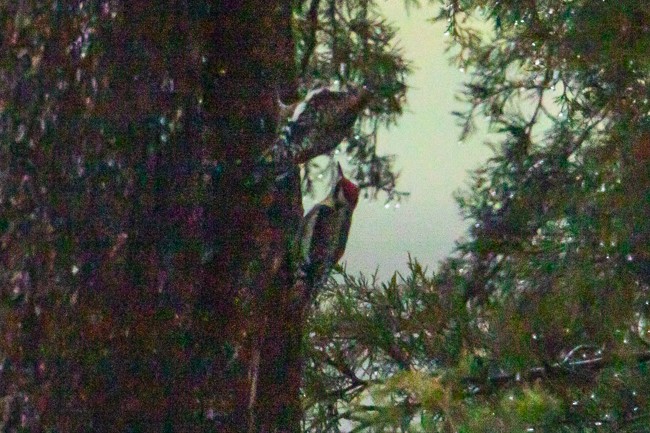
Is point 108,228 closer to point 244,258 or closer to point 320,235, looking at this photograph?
point 244,258

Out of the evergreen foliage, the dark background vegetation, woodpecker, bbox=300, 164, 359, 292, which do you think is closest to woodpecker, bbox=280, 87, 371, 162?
the dark background vegetation

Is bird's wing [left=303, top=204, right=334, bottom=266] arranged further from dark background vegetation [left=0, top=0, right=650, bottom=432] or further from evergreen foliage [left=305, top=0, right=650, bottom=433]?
evergreen foliage [left=305, top=0, right=650, bottom=433]

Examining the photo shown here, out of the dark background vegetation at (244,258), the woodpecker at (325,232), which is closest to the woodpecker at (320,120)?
the dark background vegetation at (244,258)

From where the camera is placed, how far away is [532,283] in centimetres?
124

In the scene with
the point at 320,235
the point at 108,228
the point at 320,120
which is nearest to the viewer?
the point at 108,228

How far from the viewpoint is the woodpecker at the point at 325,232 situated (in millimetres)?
1139

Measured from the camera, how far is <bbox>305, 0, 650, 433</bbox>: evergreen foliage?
1.07 metres

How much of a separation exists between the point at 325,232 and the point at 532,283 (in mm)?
322

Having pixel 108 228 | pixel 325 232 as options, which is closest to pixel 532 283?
pixel 325 232

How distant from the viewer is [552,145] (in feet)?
5.01

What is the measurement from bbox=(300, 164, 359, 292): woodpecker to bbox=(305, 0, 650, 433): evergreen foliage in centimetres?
18

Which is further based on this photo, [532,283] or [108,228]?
[532,283]

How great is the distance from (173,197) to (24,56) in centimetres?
22

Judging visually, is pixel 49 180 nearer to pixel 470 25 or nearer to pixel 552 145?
pixel 552 145
